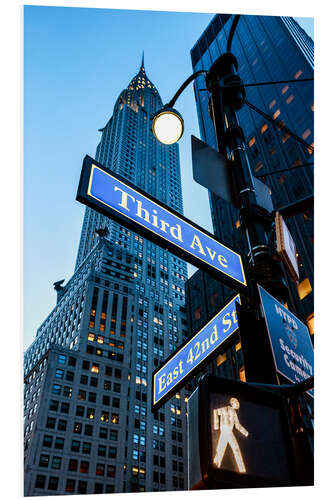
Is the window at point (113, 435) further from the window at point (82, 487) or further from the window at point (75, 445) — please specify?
the window at point (82, 487)

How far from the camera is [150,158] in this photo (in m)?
136

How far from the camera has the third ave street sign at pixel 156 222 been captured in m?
3.80

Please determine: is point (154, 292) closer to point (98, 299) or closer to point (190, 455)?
point (98, 299)

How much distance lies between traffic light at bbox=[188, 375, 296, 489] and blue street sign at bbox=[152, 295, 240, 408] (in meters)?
1.36

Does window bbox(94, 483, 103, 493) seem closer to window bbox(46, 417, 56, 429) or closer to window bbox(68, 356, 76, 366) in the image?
window bbox(46, 417, 56, 429)

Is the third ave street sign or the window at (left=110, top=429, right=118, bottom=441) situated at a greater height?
the window at (left=110, top=429, right=118, bottom=441)

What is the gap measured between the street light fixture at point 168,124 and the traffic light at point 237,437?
3834 mm

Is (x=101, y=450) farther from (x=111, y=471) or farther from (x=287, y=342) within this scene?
(x=287, y=342)

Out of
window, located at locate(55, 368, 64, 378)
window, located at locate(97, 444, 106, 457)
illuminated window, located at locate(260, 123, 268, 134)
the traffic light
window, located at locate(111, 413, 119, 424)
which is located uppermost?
illuminated window, located at locate(260, 123, 268, 134)

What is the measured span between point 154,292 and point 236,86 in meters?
92.3

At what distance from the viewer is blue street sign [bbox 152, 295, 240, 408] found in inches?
169

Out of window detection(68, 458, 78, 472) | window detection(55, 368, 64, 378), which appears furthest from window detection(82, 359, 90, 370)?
window detection(68, 458, 78, 472)

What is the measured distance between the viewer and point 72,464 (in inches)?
2303

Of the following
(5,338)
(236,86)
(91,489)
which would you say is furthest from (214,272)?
(91,489)
